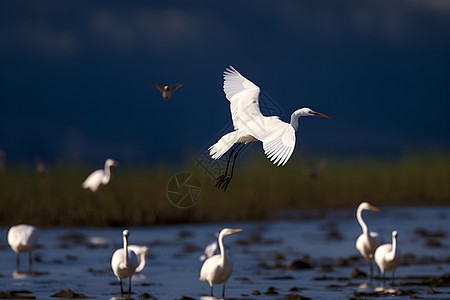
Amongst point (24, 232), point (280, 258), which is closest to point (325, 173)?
point (280, 258)

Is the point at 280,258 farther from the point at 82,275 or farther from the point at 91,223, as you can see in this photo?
the point at 91,223

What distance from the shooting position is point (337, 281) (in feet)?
43.3

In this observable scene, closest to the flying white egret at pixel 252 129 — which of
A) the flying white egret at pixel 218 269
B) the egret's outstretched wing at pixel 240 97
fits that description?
the egret's outstretched wing at pixel 240 97

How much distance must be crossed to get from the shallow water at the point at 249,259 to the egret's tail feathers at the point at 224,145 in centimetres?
560

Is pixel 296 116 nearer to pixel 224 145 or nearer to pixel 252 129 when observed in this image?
pixel 252 129

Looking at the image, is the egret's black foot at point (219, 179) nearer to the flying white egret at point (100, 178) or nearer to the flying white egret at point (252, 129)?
the flying white egret at point (252, 129)

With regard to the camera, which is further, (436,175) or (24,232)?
(436,175)

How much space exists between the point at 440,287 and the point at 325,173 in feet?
52.0

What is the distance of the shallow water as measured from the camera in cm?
1259

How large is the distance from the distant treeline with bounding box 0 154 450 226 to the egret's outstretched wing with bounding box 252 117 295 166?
10.9 meters

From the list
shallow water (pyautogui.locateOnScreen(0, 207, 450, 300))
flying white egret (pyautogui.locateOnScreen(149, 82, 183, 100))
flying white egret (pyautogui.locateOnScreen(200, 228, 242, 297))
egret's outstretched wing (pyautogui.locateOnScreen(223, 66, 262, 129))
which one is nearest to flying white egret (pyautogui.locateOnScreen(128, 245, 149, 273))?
shallow water (pyautogui.locateOnScreen(0, 207, 450, 300))

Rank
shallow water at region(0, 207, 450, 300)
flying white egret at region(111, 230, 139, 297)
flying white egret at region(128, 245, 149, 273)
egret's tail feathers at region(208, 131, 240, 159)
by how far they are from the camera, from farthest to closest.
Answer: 1. flying white egret at region(128, 245, 149, 273)
2. shallow water at region(0, 207, 450, 300)
3. flying white egret at region(111, 230, 139, 297)
4. egret's tail feathers at region(208, 131, 240, 159)

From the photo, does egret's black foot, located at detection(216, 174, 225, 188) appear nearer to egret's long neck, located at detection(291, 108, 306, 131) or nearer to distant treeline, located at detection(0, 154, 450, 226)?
egret's long neck, located at detection(291, 108, 306, 131)

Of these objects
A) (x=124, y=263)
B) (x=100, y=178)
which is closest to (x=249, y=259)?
(x=124, y=263)
